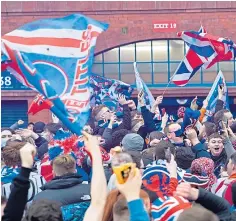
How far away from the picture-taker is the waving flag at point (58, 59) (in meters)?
8.01

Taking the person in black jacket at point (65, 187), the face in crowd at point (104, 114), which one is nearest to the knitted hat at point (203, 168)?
the person in black jacket at point (65, 187)

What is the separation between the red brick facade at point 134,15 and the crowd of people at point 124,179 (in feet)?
40.0

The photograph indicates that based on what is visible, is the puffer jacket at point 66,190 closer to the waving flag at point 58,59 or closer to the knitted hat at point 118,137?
the waving flag at point 58,59

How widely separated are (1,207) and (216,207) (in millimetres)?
1458

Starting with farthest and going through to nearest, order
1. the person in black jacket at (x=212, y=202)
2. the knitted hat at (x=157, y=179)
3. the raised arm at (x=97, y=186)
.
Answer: the knitted hat at (x=157, y=179), the person in black jacket at (x=212, y=202), the raised arm at (x=97, y=186)

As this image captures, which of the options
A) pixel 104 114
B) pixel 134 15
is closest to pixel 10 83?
pixel 134 15

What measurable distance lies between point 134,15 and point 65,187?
18.0 meters

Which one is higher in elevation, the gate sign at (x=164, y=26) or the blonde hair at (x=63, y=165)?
the gate sign at (x=164, y=26)

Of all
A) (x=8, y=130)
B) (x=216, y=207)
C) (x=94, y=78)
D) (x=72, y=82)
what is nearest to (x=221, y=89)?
(x=94, y=78)

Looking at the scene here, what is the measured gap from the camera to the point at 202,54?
15.3 meters

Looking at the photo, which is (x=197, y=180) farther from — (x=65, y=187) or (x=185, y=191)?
(x=185, y=191)

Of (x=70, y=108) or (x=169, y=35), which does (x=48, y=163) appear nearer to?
(x=70, y=108)

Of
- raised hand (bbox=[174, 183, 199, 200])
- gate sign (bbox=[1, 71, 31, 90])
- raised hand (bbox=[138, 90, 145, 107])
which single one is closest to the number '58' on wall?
gate sign (bbox=[1, 71, 31, 90])

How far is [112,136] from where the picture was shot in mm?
11266
